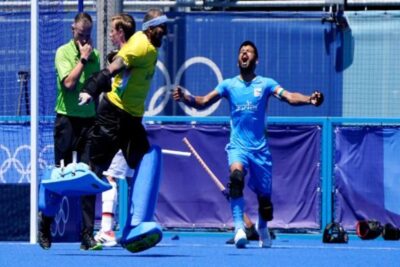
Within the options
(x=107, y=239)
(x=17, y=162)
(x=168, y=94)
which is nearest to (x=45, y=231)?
(x=107, y=239)

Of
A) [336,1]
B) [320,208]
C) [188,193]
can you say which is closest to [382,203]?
[320,208]

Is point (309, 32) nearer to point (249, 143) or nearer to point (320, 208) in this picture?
point (320, 208)

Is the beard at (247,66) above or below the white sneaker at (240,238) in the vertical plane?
above

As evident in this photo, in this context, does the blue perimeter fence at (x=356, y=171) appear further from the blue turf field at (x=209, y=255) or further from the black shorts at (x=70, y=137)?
the black shorts at (x=70, y=137)

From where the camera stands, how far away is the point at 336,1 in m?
18.3

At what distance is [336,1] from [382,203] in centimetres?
354

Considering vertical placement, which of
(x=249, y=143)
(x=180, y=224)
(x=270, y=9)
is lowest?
(x=180, y=224)

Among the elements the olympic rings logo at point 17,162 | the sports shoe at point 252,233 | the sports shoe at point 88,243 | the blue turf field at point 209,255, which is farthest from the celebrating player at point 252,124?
the olympic rings logo at point 17,162

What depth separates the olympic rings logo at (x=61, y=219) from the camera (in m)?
13.9

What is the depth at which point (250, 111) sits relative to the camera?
13.6 m

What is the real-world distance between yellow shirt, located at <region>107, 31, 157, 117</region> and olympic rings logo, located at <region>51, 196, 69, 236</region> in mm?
3064

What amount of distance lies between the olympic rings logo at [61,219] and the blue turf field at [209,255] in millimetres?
343

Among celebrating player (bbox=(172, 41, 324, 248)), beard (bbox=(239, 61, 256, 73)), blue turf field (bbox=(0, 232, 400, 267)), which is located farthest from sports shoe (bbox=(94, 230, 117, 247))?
beard (bbox=(239, 61, 256, 73))

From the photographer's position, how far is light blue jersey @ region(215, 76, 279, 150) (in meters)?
13.6
